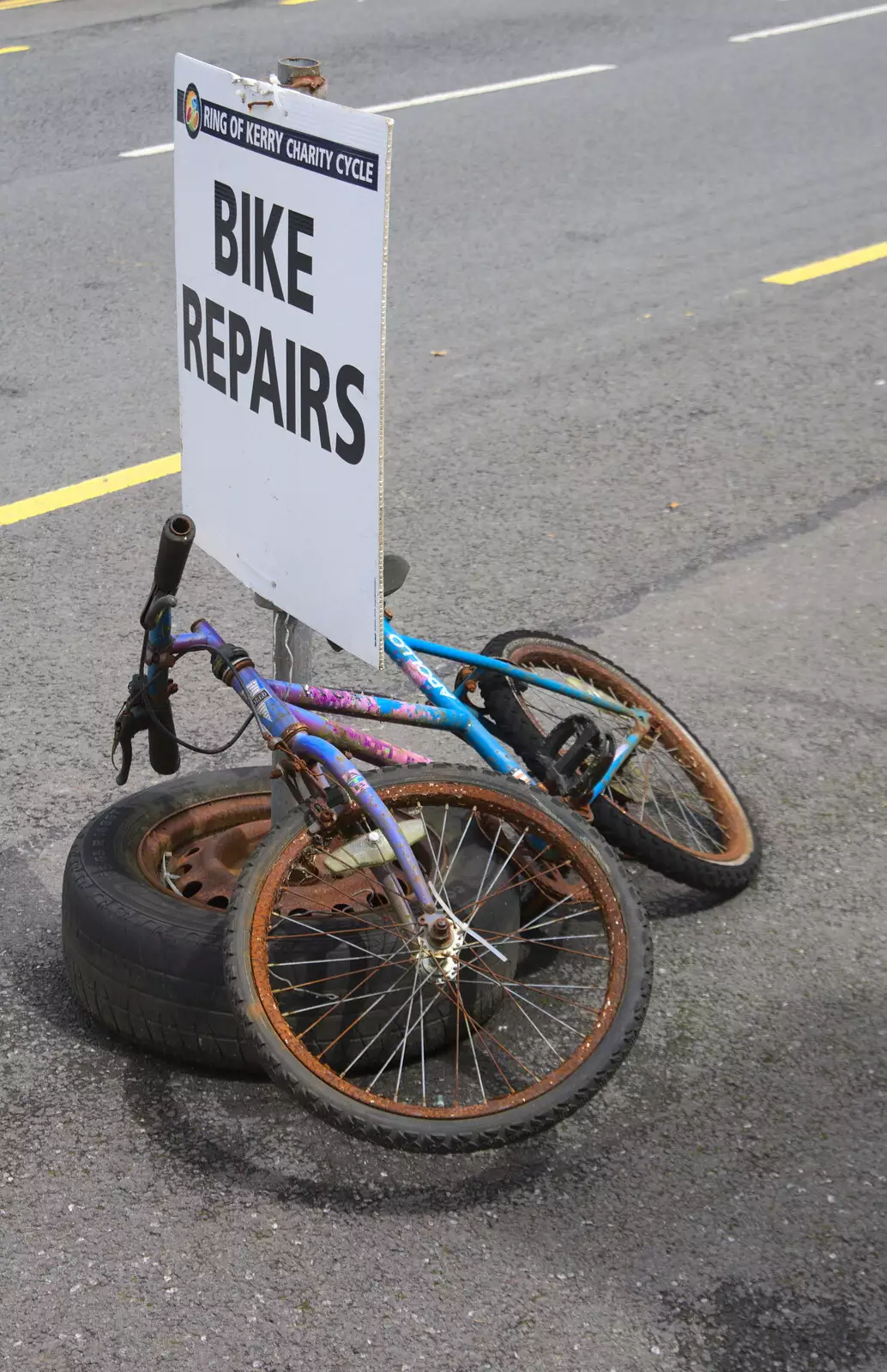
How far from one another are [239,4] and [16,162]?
17.8ft

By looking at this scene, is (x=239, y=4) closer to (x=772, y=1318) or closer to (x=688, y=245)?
(x=688, y=245)

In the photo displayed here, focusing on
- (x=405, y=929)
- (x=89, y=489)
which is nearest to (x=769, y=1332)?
(x=405, y=929)

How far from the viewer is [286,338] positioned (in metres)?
3.21

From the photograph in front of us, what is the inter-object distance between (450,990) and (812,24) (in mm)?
14375

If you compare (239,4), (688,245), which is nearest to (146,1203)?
(688,245)

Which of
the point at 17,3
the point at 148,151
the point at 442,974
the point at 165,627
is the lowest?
the point at 442,974

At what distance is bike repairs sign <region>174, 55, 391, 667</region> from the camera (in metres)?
2.94

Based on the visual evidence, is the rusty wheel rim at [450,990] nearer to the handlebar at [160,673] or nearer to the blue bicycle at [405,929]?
the blue bicycle at [405,929]

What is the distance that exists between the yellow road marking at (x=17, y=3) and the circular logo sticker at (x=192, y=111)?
41.9ft

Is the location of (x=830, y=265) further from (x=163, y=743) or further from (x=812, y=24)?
(x=812, y=24)

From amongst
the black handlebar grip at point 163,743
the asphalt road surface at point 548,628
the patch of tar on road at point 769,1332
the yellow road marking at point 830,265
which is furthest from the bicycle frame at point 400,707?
the yellow road marking at point 830,265

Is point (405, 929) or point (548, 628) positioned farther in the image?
point (548, 628)

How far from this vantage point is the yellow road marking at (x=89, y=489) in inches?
238

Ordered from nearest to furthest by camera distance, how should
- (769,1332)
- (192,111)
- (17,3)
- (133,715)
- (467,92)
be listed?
1. (769,1332)
2. (192,111)
3. (133,715)
4. (467,92)
5. (17,3)
